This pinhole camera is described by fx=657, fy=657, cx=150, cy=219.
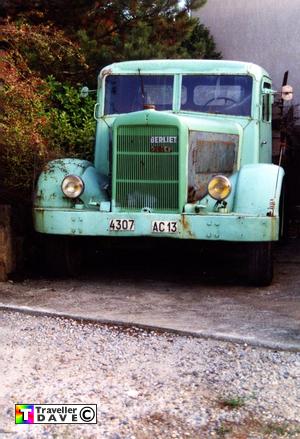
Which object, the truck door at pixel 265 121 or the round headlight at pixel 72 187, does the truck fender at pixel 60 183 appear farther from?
the truck door at pixel 265 121

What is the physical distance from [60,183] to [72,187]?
0.64 feet

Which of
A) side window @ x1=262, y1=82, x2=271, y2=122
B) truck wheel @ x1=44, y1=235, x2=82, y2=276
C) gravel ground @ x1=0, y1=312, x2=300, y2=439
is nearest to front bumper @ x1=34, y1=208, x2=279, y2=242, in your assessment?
truck wheel @ x1=44, y1=235, x2=82, y2=276

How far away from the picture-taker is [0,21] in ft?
32.2

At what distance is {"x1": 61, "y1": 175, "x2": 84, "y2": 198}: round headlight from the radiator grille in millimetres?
380

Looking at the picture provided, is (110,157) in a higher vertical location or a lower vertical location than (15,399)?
higher

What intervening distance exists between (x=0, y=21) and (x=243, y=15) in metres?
5.74

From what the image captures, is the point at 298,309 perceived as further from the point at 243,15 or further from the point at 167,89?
the point at 243,15

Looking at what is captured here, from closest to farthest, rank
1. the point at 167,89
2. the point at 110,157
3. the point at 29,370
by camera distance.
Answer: the point at 29,370 < the point at 110,157 < the point at 167,89

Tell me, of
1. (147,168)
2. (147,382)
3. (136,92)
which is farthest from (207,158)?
(147,382)

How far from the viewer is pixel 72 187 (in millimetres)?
6656

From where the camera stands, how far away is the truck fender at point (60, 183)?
22.0 feet

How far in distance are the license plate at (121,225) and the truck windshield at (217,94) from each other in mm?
1791

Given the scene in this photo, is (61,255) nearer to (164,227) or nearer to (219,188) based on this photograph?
(164,227)

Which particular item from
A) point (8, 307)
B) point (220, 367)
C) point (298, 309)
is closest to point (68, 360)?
point (220, 367)
